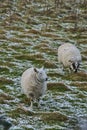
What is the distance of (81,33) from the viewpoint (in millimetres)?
33250

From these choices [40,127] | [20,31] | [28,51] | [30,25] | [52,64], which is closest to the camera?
[40,127]

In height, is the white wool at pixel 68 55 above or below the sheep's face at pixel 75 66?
above

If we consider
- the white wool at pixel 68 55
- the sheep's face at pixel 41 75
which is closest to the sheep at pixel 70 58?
the white wool at pixel 68 55

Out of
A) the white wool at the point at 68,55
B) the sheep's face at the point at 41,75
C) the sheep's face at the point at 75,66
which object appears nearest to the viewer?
the sheep's face at the point at 41,75

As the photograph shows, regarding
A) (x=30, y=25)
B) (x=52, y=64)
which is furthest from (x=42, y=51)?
(x=30, y=25)

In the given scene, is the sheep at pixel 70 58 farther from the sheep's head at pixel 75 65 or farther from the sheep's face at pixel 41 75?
the sheep's face at pixel 41 75

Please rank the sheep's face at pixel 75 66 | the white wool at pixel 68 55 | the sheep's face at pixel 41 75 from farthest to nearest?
1. the white wool at pixel 68 55
2. the sheep's face at pixel 75 66
3. the sheep's face at pixel 41 75

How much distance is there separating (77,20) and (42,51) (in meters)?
11.6

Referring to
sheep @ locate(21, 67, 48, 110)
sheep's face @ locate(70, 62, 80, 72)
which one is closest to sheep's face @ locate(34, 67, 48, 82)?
sheep @ locate(21, 67, 48, 110)

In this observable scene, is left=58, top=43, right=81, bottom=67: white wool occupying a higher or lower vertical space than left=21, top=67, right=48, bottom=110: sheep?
lower

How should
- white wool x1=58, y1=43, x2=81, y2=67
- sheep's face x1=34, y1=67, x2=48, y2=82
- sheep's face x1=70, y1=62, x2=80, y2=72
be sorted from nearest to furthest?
sheep's face x1=34, y1=67, x2=48, y2=82, sheep's face x1=70, y1=62, x2=80, y2=72, white wool x1=58, y1=43, x2=81, y2=67

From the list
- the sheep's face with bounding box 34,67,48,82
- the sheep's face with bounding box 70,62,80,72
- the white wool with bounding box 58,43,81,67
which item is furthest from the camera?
the white wool with bounding box 58,43,81,67

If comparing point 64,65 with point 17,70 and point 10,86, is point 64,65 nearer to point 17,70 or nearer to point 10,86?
point 17,70

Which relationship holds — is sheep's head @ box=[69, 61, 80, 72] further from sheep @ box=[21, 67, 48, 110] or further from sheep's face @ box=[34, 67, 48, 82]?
sheep's face @ box=[34, 67, 48, 82]
